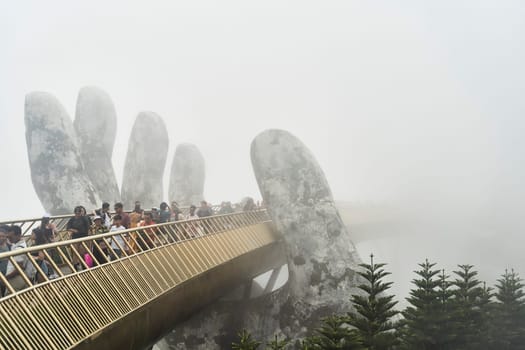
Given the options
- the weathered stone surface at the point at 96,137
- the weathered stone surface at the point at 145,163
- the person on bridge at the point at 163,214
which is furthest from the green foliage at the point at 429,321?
the weathered stone surface at the point at 145,163

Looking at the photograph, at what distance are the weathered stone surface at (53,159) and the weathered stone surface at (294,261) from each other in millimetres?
8354

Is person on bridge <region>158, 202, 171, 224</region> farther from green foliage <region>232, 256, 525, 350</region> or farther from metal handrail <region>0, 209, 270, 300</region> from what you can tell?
green foliage <region>232, 256, 525, 350</region>

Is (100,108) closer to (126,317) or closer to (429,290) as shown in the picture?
(429,290)

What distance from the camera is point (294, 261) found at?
2066 cm

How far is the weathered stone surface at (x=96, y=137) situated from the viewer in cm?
2994

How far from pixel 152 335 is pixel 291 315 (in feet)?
30.9

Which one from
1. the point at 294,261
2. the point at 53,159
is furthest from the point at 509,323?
the point at 53,159

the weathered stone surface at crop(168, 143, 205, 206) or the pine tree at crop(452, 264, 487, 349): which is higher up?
the weathered stone surface at crop(168, 143, 205, 206)

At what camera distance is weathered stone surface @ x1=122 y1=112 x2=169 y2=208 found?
3177cm

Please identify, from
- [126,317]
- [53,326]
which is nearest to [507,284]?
[126,317]

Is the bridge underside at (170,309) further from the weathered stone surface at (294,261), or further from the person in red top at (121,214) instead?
the person in red top at (121,214)

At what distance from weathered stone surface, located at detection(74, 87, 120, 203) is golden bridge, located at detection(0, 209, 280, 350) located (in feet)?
44.1

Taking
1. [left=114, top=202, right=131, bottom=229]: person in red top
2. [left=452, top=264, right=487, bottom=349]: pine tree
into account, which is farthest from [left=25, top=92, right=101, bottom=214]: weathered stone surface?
[left=452, top=264, right=487, bottom=349]: pine tree

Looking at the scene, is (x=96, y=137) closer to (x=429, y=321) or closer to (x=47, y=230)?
(x=429, y=321)
